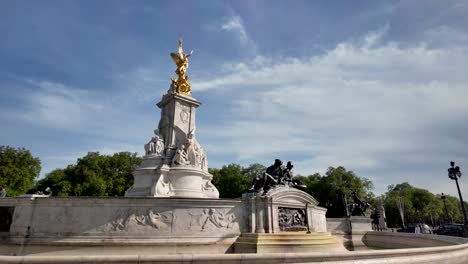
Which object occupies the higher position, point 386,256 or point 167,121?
point 167,121

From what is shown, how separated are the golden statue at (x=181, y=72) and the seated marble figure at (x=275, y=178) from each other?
8328mm

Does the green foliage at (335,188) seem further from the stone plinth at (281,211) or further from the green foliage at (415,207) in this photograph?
the stone plinth at (281,211)

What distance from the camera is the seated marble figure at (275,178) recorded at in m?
15.4

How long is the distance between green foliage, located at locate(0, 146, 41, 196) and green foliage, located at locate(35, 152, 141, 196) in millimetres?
3925

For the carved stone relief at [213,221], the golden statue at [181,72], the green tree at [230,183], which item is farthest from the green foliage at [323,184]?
the carved stone relief at [213,221]

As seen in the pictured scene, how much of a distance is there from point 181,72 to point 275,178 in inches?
407

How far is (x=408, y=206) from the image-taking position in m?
69.9

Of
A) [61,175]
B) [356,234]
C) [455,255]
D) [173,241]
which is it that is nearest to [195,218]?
[173,241]

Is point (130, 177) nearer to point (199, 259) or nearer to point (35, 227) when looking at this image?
point (35, 227)

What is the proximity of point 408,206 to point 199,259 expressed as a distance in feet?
257

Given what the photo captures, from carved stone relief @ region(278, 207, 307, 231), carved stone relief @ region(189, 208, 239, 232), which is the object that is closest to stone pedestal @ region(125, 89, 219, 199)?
carved stone relief @ region(189, 208, 239, 232)

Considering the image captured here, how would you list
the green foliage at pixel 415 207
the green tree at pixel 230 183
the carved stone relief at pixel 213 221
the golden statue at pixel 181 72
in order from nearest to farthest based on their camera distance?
the carved stone relief at pixel 213 221 < the golden statue at pixel 181 72 < the green tree at pixel 230 183 < the green foliage at pixel 415 207

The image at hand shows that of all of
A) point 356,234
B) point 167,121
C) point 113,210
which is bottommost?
point 356,234

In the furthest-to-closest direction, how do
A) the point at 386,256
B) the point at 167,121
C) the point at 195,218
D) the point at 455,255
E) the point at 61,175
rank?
the point at 61,175 → the point at 167,121 → the point at 195,218 → the point at 455,255 → the point at 386,256
